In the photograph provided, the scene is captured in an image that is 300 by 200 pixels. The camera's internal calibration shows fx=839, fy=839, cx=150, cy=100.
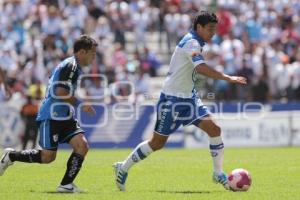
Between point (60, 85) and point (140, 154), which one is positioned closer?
point (60, 85)

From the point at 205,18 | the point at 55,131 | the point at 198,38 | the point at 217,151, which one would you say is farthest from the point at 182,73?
the point at 55,131

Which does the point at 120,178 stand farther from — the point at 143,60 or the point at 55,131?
the point at 143,60

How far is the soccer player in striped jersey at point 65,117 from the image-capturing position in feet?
39.4

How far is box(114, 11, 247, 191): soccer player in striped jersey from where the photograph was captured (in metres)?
12.4

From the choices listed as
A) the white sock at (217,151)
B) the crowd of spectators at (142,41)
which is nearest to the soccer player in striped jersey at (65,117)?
the white sock at (217,151)

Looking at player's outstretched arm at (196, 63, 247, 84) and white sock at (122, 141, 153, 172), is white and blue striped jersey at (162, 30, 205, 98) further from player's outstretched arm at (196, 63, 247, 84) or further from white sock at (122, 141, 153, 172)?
white sock at (122, 141, 153, 172)

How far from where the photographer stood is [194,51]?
12.2 metres

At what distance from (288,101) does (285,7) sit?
5.55 m

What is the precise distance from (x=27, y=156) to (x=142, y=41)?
54.9 ft

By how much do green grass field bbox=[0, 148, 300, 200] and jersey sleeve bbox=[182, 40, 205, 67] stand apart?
1906 millimetres

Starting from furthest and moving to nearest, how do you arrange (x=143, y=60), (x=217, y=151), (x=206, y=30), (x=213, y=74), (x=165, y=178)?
(x=143, y=60)
(x=165, y=178)
(x=217, y=151)
(x=206, y=30)
(x=213, y=74)

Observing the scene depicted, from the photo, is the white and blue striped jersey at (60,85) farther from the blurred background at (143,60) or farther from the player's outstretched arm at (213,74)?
the blurred background at (143,60)

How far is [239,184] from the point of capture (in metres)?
12.1

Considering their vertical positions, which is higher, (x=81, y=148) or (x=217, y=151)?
(x=81, y=148)
